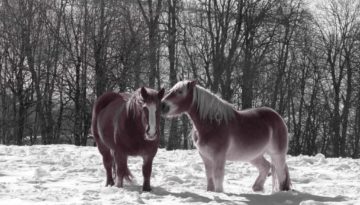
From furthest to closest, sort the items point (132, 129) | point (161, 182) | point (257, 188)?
point (161, 182) < point (257, 188) < point (132, 129)

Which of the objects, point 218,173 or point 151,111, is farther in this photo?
point 218,173

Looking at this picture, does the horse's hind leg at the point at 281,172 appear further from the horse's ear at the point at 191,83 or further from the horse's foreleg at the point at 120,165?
the horse's foreleg at the point at 120,165

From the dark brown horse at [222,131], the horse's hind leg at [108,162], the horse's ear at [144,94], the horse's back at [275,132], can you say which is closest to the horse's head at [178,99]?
the dark brown horse at [222,131]

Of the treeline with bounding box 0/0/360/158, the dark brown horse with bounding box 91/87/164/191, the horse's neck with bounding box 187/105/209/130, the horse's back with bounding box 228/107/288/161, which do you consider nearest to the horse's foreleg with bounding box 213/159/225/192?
the horse's back with bounding box 228/107/288/161

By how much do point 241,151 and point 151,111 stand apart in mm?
1720

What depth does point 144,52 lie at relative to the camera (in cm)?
2659

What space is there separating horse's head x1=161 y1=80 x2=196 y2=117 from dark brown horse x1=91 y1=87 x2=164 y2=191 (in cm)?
32

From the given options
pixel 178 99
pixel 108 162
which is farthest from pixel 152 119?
pixel 108 162

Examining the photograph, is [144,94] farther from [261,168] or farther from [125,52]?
[125,52]

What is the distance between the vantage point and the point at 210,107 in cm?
737

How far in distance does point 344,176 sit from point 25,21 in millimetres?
21820

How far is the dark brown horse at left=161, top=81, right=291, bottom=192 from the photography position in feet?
23.5

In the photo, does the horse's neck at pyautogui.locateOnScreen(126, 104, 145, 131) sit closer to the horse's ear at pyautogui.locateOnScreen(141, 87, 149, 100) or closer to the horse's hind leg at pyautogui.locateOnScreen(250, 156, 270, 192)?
the horse's ear at pyautogui.locateOnScreen(141, 87, 149, 100)

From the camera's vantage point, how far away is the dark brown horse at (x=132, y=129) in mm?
6605
